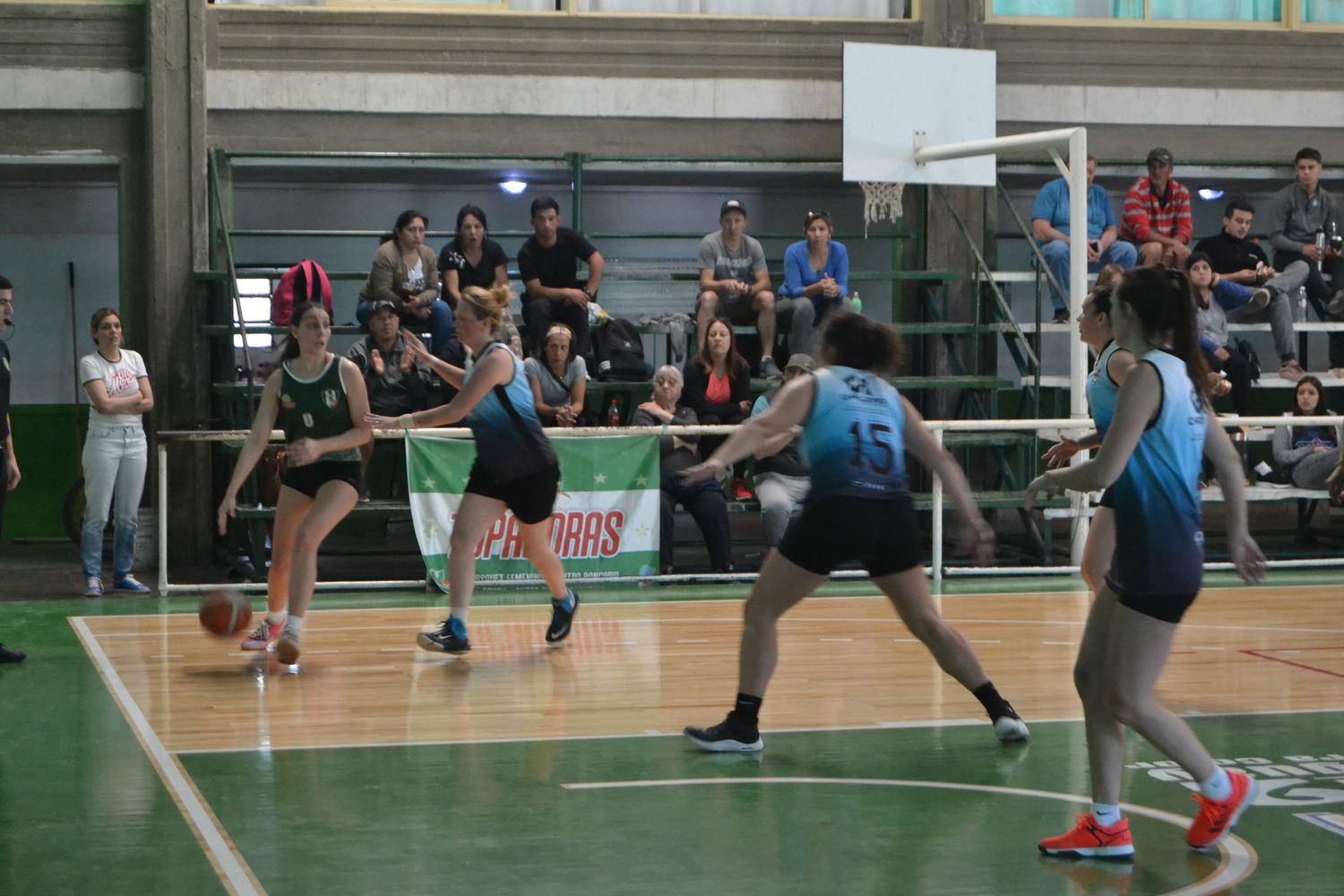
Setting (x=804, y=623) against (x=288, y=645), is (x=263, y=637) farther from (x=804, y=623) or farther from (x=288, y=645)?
(x=804, y=623)

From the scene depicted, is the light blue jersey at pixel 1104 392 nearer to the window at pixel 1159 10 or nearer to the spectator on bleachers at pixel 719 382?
the spectator on bleachers at pixel 719 382

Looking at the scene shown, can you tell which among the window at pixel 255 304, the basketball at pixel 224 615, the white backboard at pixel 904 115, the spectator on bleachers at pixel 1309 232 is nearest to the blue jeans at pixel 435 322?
the white backboard at pixel 904 115

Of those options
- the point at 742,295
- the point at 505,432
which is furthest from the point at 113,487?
the point at 742,295

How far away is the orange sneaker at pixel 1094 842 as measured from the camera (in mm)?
5730

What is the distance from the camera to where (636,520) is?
43.9 feet

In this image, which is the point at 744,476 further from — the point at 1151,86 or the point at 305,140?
the point at 1151,86

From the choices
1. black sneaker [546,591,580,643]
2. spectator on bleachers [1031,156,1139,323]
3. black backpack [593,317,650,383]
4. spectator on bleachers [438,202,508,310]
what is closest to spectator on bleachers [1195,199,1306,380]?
spectator on bleachers [1031,156,1139,323]

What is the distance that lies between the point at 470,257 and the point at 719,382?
2.54 meters

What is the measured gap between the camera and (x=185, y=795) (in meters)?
6.72

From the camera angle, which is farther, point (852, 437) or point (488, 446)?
point (488, 446)

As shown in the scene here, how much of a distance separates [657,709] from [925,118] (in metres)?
8.84

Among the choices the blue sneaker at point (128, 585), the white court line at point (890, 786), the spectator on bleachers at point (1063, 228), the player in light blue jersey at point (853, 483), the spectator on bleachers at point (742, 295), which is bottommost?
the blue sneaker at point (128, 585)

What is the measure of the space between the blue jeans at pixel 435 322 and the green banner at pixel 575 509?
2.04 m

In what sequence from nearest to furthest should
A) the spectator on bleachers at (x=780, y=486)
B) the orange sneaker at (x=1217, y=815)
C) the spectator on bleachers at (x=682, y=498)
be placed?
the orange sneaker at (x=1217, y=815), the spectator on bleachers at (x=780, y=486), the spectator on bleachers at (x=682, y=498)
